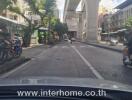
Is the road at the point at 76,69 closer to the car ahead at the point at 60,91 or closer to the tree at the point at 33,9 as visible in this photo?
the car ahead at the point at 60,91

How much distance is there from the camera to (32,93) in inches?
133

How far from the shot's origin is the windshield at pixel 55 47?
1953cm

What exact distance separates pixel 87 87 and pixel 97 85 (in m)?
0.19

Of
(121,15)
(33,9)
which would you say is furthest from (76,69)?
(121,15)

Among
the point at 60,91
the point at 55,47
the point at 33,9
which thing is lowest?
the point at 55,47

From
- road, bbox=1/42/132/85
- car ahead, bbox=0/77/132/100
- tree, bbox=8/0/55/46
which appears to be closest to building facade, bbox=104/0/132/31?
tree, bbox=8/0/55/46

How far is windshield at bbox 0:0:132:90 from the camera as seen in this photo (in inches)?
769

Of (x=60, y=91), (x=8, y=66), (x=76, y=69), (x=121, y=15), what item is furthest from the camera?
(x=121, y=15)

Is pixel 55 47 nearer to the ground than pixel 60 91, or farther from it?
nearer to the ground

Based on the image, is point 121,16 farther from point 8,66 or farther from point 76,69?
point 76,69

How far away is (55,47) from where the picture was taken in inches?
2459

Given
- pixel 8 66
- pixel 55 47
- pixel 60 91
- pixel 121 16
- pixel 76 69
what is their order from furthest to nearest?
pixel 121 16, pixel 55 47, pixel 8 66, pixel 76 69, pixel 60 91

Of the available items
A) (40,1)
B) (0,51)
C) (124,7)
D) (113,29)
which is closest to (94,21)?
(124,7)

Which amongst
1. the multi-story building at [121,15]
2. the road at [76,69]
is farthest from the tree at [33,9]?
the road at [76,69]
